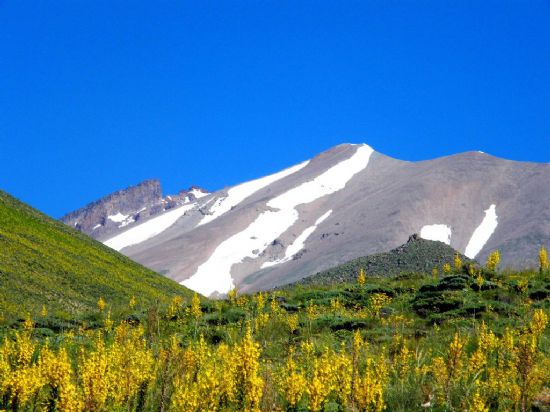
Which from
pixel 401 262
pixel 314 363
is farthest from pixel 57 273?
pixel 314 363

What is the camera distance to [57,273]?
42.6 meters

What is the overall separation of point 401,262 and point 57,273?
26603 mm

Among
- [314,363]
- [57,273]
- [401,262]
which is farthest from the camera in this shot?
[401,262]

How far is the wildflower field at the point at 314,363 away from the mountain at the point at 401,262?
32854 mm

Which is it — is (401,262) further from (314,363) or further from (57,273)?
(314,363)

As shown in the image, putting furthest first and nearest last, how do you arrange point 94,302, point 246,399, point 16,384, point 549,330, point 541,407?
point 94,302 → point 549,330 → point 541,407 → point 16,384 → point 246,399

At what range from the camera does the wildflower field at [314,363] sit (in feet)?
25.2

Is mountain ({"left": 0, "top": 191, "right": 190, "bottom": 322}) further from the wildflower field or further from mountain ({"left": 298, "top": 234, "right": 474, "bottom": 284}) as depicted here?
mountain ({"left": 298, "top": 234, "right": 474, "bottom": 284})

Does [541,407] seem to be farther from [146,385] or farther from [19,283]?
[19,283]

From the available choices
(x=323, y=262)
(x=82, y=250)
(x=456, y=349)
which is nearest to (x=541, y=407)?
(x=456, y=349)

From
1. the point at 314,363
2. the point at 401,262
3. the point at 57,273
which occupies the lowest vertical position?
the point at 314,363

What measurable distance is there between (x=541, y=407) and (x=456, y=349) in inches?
68.5

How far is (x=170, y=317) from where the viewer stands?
19.8m

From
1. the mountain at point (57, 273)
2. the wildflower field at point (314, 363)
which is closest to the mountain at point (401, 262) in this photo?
the mountain at point (57, 273)
